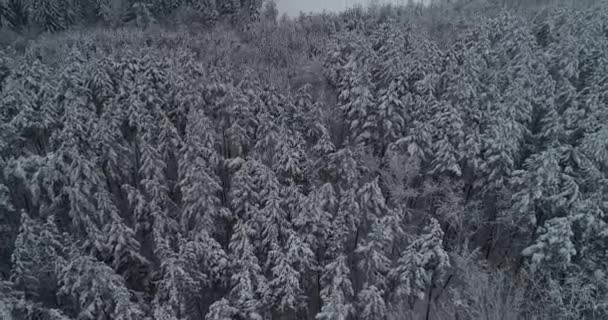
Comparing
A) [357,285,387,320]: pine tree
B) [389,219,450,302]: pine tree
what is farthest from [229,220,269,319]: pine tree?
[389,219,450,302]: pine tree

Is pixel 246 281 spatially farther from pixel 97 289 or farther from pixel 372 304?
pixel 97 289

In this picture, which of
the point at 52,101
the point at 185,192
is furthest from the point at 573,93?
the point at 52,101

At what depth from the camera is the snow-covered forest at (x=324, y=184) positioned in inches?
603

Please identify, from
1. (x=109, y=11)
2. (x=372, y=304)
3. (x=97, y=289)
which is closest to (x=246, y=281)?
(x=372, y=304)

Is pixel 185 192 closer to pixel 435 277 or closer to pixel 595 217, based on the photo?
pixel 435 277

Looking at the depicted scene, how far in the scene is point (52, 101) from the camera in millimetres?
22984

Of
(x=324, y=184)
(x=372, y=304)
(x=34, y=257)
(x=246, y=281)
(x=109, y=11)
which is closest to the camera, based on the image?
(x=372, y=304)

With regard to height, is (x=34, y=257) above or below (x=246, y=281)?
above

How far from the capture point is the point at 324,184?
18.6 metres

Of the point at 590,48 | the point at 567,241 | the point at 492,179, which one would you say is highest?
the point at 590,48

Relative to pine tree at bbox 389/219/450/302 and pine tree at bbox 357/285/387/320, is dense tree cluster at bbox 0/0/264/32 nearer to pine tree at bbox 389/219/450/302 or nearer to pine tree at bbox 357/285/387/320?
pine tree at bbox 389/219/450/302

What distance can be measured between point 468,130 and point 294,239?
11.8 metres

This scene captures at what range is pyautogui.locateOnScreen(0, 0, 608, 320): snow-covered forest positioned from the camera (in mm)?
15320

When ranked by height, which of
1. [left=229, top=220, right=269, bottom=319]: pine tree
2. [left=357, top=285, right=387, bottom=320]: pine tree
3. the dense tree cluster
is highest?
the dense tree cluster
